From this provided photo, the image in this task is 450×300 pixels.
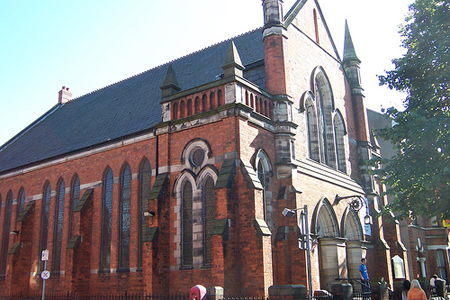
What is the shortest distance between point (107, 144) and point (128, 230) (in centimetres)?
471

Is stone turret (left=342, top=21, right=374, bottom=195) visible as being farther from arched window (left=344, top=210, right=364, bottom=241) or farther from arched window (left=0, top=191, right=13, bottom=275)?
arched window (left=0, top=191, right=13, bottom=275)

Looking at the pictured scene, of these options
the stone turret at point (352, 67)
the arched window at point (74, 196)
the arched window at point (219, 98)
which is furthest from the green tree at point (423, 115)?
the arched window at point (74, 196)

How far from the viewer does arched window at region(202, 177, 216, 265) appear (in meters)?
17.8

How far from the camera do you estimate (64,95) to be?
3897 centimetres

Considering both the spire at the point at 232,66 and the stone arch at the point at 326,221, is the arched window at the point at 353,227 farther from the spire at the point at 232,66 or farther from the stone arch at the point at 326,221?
the spire at the point at 232,66

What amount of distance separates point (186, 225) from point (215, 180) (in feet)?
7.67

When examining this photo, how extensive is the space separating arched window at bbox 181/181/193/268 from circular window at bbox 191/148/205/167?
895 millimetres

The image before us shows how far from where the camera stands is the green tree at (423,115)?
56.5ft

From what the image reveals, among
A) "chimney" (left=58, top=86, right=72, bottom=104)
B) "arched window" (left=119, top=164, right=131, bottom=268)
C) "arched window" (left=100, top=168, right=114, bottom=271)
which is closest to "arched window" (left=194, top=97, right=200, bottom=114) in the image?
"arched window" (left=119, top=164, right=131, bottom=268)

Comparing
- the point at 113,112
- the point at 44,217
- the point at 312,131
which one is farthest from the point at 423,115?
the point at 44,217

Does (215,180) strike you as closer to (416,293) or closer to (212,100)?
(212,100)

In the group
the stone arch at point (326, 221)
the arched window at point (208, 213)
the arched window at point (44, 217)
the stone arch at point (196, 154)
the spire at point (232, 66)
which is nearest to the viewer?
the arched window at point (208, 213)

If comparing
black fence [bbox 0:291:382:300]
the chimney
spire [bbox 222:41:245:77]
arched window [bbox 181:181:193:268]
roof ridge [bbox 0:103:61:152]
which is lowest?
black fence [bbox 0:291:382:300]

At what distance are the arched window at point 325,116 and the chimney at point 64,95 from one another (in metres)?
A: 23.1
